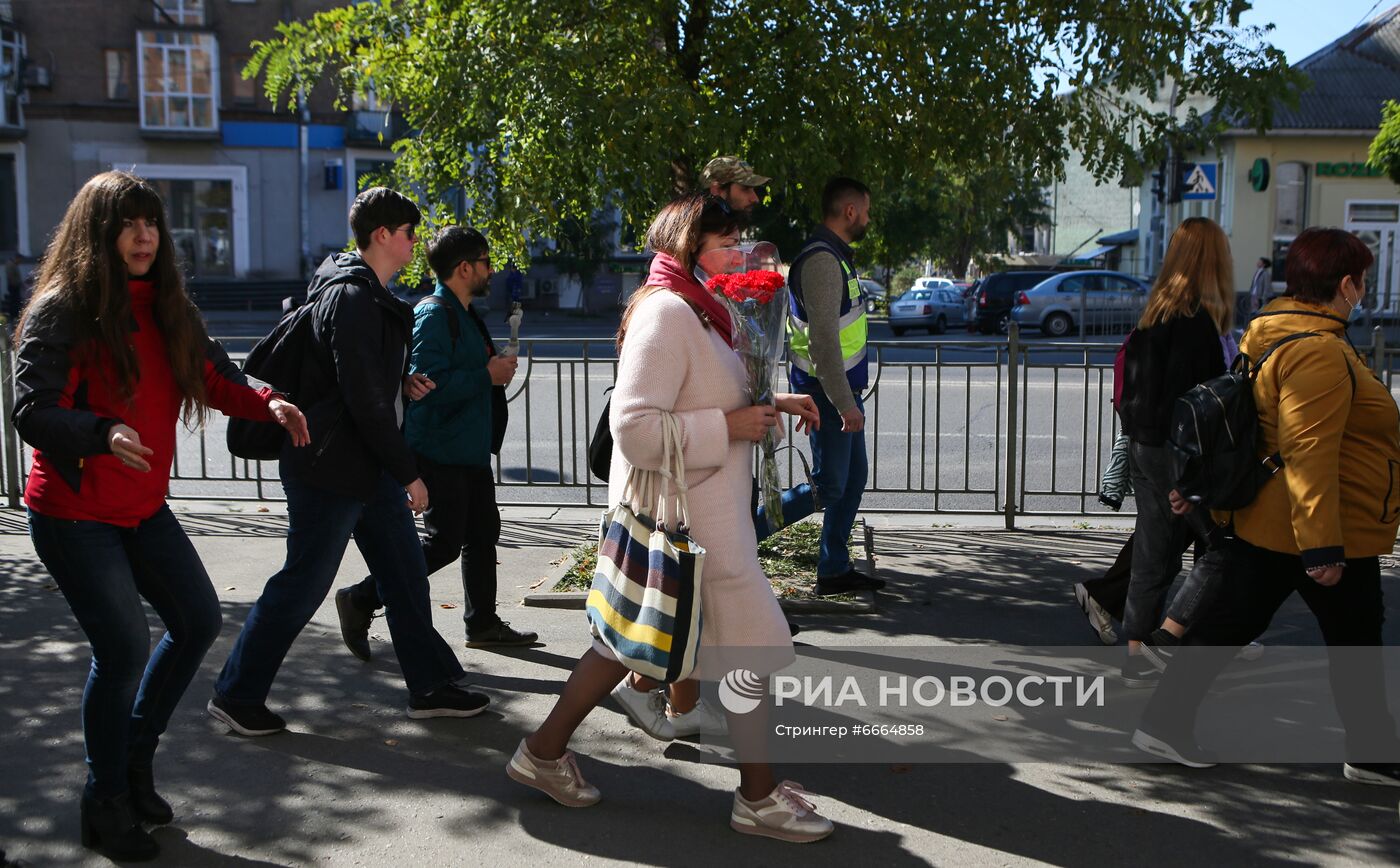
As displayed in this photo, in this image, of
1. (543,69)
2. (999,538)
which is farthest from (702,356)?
(999,538)

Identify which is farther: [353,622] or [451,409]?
[353,622]

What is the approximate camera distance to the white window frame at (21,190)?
134 ft

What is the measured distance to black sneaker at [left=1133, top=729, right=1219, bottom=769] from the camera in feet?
14.8

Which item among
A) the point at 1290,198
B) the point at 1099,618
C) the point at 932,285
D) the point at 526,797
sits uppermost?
the point at 1290,198

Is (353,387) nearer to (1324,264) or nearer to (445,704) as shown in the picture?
(445,704)

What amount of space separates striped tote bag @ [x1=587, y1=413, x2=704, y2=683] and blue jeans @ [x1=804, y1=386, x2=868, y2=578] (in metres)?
2.27

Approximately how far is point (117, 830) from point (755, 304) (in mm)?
2371

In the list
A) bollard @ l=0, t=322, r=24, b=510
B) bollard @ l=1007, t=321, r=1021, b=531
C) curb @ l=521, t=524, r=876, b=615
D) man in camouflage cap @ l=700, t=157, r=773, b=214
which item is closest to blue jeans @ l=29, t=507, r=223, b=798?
man in camouflage cap @ l=700, t=157, r=773, b=214

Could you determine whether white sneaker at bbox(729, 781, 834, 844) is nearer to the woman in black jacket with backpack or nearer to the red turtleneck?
the woman in black jacket with backpack

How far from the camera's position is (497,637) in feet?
19.3

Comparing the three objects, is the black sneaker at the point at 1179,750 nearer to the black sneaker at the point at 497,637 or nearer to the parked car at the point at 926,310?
the black sneaker at the point at 497,637

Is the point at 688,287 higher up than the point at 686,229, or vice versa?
the point at 686,229

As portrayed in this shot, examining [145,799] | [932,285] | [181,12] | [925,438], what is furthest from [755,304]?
[181,12]

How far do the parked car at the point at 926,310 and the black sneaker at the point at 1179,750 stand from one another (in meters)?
28.5
